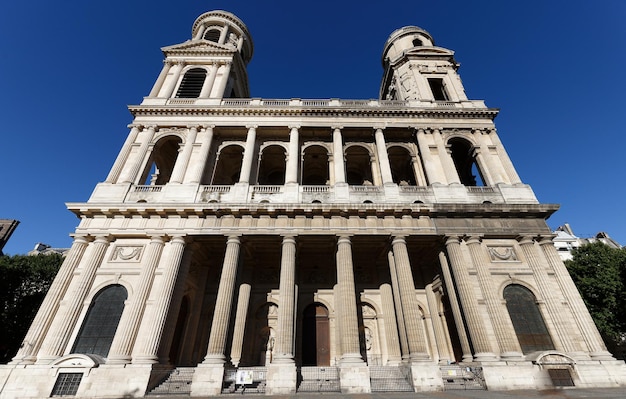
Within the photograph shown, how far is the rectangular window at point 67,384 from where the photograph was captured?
38.9 feet

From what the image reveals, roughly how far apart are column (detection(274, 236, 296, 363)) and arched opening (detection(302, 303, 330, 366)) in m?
4.57

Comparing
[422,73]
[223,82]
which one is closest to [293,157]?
[223,82]

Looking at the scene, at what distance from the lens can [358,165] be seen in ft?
79.2

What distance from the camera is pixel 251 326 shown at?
18031 millimetres

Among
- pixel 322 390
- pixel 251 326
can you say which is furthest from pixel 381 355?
pixel 251 326

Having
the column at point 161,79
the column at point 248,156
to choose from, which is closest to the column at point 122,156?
the column at point 161,79

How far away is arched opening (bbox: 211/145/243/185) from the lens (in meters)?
21.8

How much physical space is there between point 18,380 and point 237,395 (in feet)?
29.8

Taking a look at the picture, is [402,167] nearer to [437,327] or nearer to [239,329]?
[437,327]

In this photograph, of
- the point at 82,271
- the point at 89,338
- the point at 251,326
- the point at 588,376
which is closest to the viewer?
the point at 588,376

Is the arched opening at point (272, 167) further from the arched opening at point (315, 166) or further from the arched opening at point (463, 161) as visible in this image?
the arched opening at point (463, 161)

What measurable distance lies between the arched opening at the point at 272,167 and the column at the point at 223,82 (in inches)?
248

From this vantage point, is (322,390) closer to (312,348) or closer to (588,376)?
(312,348)

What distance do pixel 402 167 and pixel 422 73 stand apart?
9.35 metres
